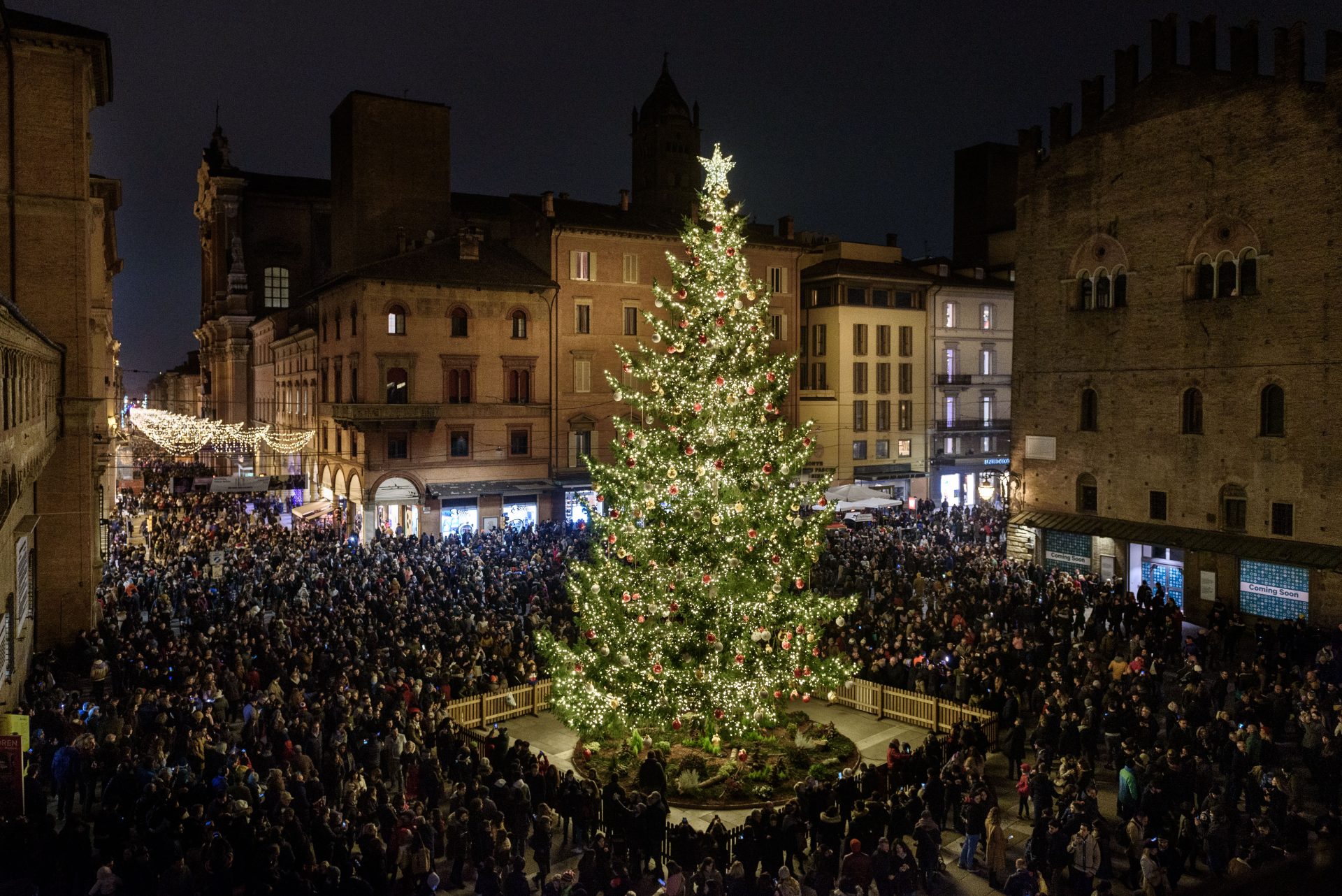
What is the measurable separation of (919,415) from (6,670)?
4629 cm

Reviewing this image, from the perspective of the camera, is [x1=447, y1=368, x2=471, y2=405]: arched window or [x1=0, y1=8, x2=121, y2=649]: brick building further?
[x1=447, y1=368, x2=471, y2=405]: arched window

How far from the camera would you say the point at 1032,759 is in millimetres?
19016

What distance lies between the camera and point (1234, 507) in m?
29.2

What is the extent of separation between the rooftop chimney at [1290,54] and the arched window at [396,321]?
106 feet

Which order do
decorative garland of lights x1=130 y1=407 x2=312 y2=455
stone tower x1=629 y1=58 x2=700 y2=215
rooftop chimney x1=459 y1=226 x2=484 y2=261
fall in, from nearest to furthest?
rooftop chimney x1=459 y1=226 x2=484 y2=261 < decorative garland of lights x1=130 y1=407 x2=312 y2=455 < stone tower x1=629 y1=58 x2=700 y2=215

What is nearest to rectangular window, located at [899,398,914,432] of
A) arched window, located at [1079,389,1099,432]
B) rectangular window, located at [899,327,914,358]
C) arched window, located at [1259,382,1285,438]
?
rectangular window, located at [899,327,914,358]

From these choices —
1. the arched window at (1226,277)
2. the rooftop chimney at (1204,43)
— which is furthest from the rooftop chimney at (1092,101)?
the arched window at (1226,277)

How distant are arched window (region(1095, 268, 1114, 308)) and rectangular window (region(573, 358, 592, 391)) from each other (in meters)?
22.8

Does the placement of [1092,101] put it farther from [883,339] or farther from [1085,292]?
[883,339]

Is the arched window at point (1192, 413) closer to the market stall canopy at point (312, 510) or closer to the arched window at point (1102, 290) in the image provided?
the arched window at point (1102, 290)

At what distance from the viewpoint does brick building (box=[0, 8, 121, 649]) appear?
25344 millimetres

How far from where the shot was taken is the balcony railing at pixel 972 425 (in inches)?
2227

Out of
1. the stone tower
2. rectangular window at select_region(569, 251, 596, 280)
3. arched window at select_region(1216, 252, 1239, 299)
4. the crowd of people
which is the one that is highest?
the stone tower

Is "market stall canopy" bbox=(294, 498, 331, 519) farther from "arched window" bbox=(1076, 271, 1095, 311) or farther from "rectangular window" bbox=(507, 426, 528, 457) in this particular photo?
"arched window" bbox=(1076, 271, 1095, 311)
